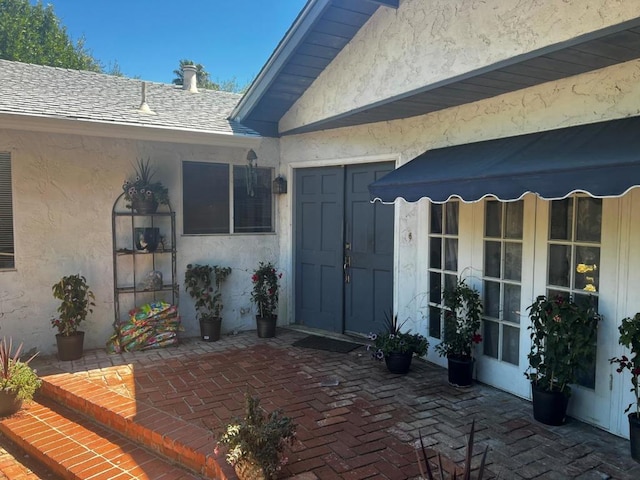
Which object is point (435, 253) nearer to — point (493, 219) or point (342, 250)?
point (493, 219)

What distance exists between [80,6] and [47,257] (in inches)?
1195

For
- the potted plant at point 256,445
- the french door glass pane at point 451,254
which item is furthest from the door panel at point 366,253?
the potted plant at point 256,445

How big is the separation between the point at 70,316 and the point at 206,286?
2.44 meters

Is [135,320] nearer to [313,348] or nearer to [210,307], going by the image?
[210,307]

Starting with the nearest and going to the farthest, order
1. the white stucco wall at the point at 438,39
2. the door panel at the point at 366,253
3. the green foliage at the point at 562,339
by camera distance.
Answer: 1. the white stucco wall at the point at 438,39
2. the green foliage at the point at 562,339
3. the door panel at the point at 366,253

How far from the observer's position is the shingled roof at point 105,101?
7.24 meters

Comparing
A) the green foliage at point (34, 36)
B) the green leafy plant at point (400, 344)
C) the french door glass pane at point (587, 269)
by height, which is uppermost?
the green foliage at point (34, 36)

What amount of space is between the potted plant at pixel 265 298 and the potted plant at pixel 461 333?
3.84 metres

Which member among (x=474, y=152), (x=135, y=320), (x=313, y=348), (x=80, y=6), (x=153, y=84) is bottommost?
(x=313, y=348)

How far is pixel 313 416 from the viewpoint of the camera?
18.2 ft

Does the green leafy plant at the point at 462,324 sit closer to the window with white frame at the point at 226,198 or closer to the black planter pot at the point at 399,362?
the black planter pot at the point at 399,362

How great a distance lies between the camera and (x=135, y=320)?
8.27m

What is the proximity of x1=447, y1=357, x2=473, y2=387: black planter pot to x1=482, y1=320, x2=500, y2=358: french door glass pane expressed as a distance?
1.11 feet

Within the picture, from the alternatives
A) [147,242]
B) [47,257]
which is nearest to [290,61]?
[147,242]
